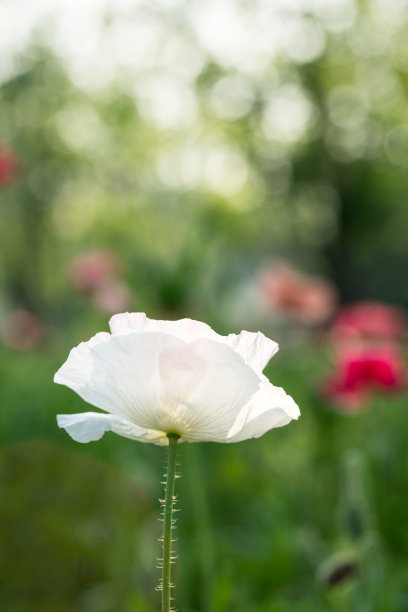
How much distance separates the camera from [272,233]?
944 inches

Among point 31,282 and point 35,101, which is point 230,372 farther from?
point 31,282

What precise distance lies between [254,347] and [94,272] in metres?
3.49

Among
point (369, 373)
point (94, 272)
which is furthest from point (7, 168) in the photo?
point (369, 373)

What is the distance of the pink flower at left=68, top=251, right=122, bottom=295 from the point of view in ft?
13.6

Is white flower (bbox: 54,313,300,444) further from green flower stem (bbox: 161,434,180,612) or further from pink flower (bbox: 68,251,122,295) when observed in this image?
pink flower (bbox: 68,251,122,295)

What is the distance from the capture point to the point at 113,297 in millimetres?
3848

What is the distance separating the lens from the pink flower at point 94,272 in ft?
13.6

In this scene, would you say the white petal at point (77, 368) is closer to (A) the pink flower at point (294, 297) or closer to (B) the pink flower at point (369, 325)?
(B) the pink flower at point (369, 325)

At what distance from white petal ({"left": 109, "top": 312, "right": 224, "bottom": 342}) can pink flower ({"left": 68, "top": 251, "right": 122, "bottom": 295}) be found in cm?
340

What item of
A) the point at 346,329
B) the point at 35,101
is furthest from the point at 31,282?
the point at 346,329

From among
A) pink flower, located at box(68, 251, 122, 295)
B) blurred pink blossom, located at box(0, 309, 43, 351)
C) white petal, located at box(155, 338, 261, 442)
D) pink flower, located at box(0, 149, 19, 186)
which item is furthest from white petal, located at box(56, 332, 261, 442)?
blurred pink blossom, located at box(0, 309, 43, 351)

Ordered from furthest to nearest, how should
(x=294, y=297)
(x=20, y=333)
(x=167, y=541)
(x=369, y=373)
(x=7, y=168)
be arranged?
(x=20, y=333) < (x=294, y=297) < (x=7, y=168) < (x=369, y=373) < (x=167, y=541)

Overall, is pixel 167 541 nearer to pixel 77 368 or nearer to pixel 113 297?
pixel 77 368

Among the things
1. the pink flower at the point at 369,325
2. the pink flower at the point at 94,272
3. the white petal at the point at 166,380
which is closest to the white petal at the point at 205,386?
the white petal at the point at 166,380
